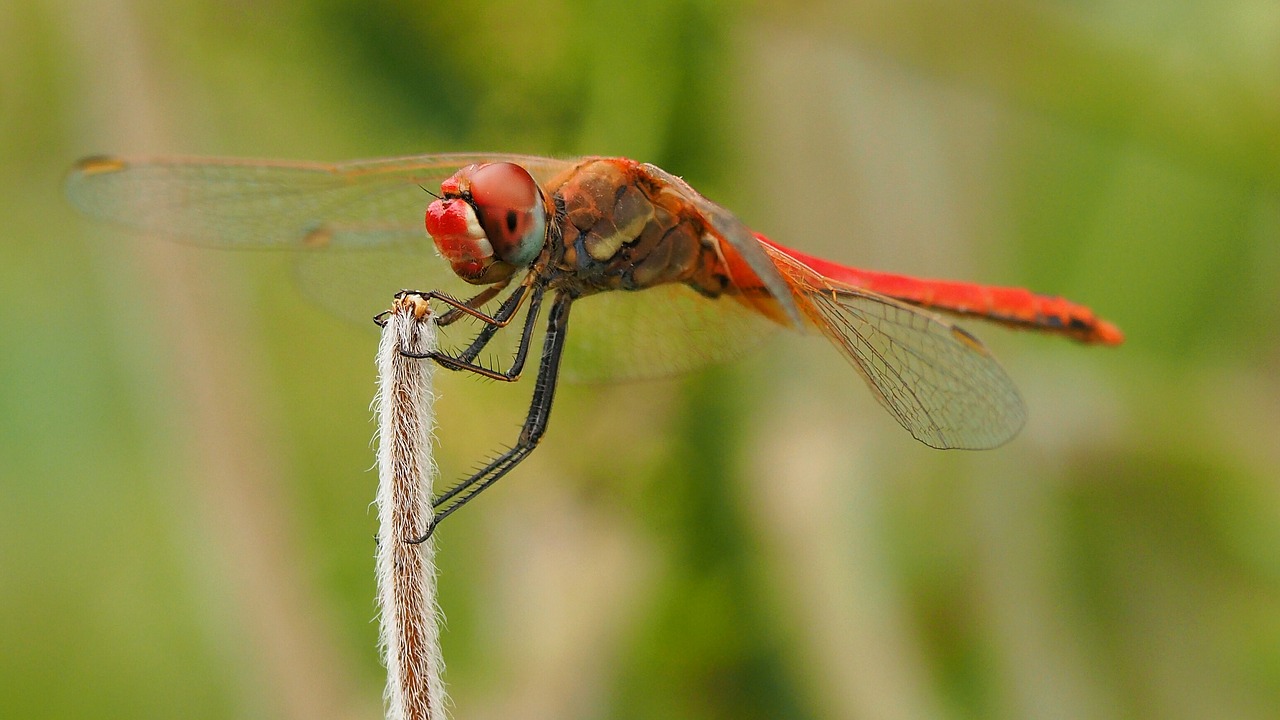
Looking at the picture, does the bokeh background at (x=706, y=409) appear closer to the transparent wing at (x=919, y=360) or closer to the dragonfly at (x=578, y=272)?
the dragonfly at (x=578, y=272)

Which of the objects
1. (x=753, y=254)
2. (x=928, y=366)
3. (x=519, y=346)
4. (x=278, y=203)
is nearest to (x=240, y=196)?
(x=278, y=203)

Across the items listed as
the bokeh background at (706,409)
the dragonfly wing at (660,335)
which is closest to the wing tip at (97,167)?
the bokeh background at (706,409)

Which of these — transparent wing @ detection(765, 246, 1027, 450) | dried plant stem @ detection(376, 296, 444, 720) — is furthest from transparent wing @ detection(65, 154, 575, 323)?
dried plant stem @ detection(376, 296, 444, 720)

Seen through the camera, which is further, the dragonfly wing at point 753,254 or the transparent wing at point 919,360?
the transparent wing at point 919,360

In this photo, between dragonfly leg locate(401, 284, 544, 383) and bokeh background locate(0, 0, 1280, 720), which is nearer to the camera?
dragonfly leg locate(401, 284, 544, 383)

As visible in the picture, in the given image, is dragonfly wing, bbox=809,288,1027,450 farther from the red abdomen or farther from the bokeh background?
the bokeh background

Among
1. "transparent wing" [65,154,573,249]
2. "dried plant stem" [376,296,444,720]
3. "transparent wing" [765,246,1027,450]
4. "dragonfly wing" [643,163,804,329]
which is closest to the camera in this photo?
"dried plant stem" [376,296,444,720]

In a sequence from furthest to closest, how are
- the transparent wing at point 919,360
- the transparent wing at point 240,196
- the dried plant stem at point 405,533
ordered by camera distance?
1. the transparent wing at point 240,196
2. the transparent wing at point 919,360
3. the dried plant stem at point 405,533
